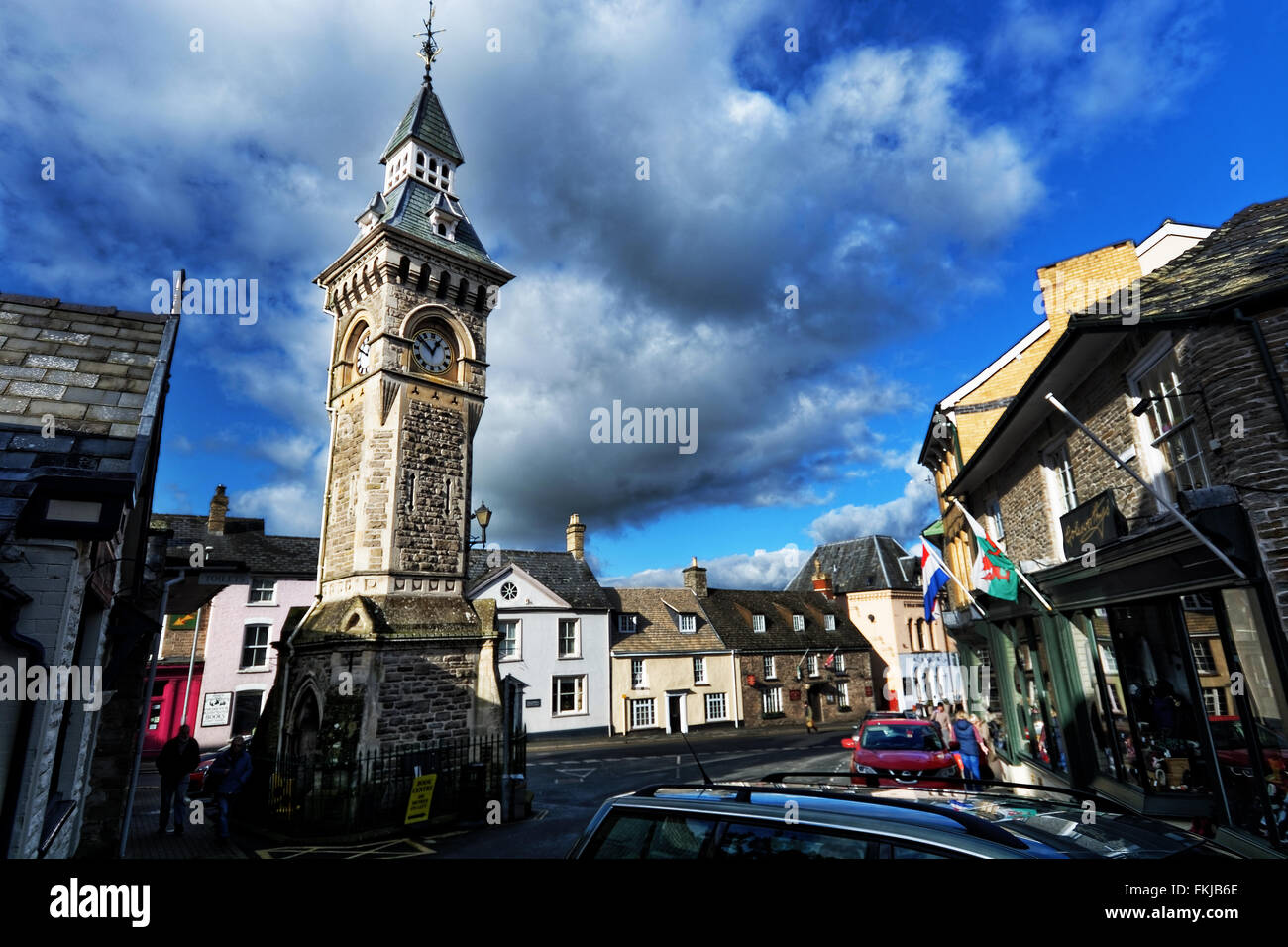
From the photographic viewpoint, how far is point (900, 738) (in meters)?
13.9

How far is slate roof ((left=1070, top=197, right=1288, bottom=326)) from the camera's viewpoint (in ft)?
22.6

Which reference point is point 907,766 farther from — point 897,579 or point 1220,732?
point 897,579

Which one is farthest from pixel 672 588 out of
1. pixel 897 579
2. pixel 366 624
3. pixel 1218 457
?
pixel 1218 457

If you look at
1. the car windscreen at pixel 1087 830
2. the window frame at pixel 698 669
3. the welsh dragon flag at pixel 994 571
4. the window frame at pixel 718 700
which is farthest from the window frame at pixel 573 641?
the car windscreen at pixel 1087 830

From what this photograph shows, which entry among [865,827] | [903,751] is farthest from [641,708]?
[865,827]

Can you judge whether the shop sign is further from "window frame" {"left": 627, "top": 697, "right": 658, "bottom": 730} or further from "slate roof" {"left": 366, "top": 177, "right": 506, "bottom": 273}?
"window frame" {"left": 627, "top": 697, "right": 658, "bottom": 730}

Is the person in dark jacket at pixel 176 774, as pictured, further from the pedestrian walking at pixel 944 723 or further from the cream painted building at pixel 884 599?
the cream painted building at pixel 884 599

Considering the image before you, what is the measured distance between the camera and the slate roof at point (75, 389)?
203 inches

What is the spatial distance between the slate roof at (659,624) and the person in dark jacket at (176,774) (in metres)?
21.3

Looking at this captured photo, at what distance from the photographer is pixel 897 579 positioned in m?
44.6

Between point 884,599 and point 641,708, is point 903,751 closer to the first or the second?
point 641,708

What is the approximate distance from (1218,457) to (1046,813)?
5.89 meters

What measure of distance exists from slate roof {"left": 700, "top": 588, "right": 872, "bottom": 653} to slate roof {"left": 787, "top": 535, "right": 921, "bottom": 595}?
2.82m
